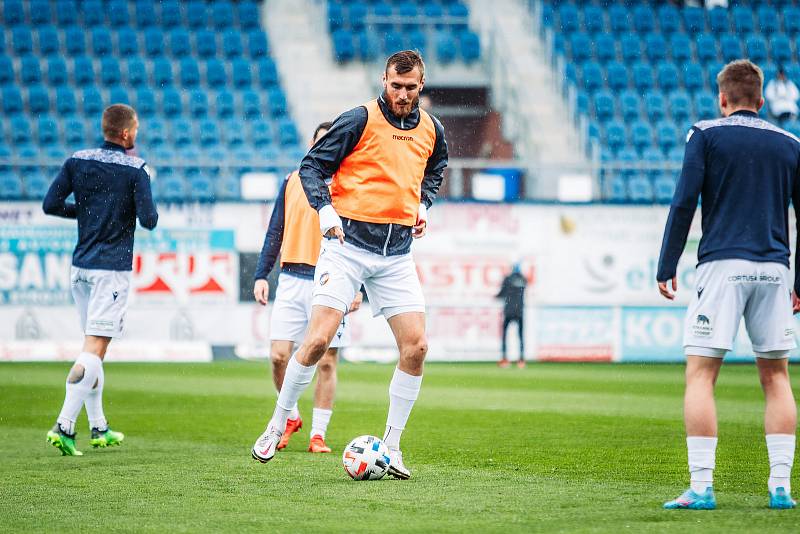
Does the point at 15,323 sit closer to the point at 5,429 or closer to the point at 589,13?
the point at 5,429

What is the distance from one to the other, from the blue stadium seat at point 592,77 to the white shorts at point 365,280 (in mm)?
21965

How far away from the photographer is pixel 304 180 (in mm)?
7266

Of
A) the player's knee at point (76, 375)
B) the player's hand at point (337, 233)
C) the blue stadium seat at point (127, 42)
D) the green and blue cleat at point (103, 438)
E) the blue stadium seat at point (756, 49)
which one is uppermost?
the blue stadium seat at point (127, 42)

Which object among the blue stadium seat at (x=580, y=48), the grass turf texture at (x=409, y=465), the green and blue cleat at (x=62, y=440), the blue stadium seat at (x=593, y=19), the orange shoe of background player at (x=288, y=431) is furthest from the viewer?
the blue stadium seat at (x=593, y=19)

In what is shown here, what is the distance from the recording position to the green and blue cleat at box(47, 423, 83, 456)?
856 centimetres

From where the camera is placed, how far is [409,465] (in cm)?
806

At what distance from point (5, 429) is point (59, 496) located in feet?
14.8

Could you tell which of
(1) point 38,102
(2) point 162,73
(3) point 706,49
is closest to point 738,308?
(1) point 38,102

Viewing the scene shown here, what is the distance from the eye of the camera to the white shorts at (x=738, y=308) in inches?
233

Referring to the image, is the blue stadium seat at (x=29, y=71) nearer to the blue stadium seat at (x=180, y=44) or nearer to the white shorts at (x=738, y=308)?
the blue stadium seat at (x=180, y=44)

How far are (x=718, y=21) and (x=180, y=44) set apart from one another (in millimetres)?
13075

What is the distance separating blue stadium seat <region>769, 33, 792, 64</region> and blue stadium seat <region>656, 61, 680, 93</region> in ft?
8.38

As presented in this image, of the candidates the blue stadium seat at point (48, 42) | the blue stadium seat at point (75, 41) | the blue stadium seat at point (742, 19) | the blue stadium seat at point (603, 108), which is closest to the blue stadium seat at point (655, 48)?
the blue stadium seat at point (742, 19)

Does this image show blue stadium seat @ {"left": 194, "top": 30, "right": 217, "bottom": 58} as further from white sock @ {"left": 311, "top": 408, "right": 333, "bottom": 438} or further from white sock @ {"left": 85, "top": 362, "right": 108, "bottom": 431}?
white sock @ {"left": 311, "top": 408, "right": 333, "bottom": 438}
